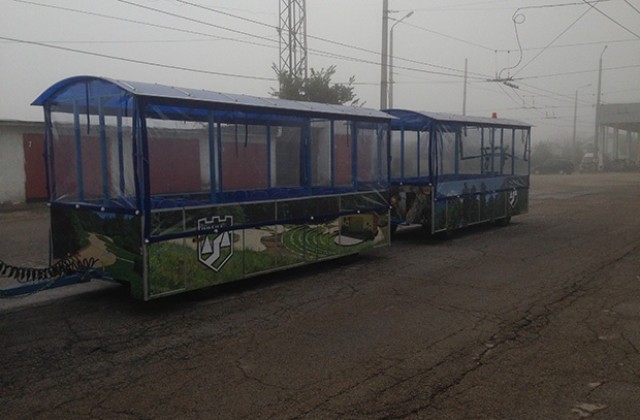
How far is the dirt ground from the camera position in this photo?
4371mm

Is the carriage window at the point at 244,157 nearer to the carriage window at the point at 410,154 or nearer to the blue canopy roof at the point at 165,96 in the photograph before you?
the blue canopy roof at the point at 165,96

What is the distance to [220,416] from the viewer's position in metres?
4.15

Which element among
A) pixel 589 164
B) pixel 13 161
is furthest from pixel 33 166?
pixel 589 164

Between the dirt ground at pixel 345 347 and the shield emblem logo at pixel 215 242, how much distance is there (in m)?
0.56

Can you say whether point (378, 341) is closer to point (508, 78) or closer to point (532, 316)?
point (532, 316)

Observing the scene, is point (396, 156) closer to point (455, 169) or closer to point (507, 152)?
point (455, 169)

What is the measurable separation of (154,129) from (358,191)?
4.14m

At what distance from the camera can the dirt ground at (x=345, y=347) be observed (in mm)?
4371

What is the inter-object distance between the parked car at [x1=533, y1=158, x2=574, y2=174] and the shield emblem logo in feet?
171

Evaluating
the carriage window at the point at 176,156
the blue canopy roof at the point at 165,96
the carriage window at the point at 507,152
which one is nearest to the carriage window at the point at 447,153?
the carriage window at the point at 507,152

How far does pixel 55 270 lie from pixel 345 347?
144 inches

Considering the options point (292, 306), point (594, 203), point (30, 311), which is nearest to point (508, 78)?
point (594, 203)

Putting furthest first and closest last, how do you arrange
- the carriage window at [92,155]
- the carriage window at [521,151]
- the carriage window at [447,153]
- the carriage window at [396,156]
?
the carriage window at [521,151], the carriage window at [396,156], the carriage window at [447,153], the carriage window at [92,155]

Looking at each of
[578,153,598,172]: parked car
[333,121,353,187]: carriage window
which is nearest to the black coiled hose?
[333,121,353,187]: carriage window
